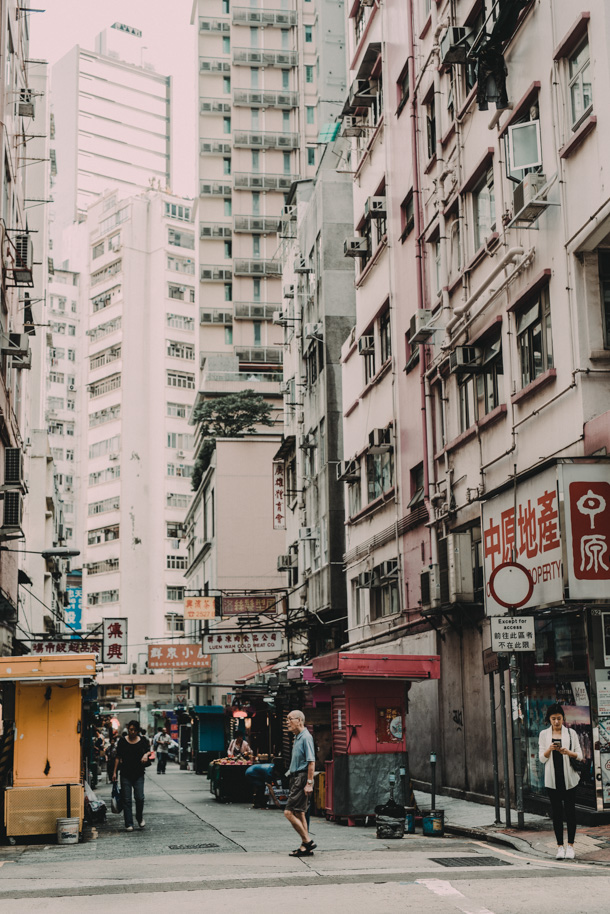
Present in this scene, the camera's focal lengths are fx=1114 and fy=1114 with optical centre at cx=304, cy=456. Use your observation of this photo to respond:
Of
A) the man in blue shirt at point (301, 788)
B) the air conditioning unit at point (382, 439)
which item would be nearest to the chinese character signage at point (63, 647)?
the air conditioning unit at point (382, 439)

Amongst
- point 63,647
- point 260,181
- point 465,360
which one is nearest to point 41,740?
point 465,360

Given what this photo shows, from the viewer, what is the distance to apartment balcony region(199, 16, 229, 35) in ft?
263

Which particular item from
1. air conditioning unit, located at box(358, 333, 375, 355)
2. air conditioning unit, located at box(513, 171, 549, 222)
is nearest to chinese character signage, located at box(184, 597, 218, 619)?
air conditioning unit, located at box(358, 333, 375, 355)

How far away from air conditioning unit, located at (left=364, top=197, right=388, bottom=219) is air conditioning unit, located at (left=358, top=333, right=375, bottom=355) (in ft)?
10.6

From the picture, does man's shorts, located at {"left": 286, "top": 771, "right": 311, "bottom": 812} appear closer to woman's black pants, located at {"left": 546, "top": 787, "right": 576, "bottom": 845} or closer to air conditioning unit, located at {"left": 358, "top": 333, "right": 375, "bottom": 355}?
woman's black pants, located at {"left": 546, "top": 787, "right": 576, "bottom": 845}

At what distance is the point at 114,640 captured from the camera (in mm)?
35750

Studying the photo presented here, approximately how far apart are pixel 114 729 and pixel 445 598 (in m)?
23.1

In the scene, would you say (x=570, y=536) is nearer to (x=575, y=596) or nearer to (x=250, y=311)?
(x=575, y=596)

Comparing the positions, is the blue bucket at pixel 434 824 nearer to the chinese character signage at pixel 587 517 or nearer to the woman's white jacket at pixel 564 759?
the woman's white jacket at pixel 564 759

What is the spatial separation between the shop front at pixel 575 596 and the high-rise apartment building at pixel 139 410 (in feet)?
224

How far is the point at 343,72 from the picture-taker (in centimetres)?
5225

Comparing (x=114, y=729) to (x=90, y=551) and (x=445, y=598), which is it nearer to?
(x=445, y=598)

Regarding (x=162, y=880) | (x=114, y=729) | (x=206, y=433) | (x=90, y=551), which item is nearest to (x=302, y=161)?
(x=206, y=433)

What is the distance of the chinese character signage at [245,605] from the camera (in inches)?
1511
